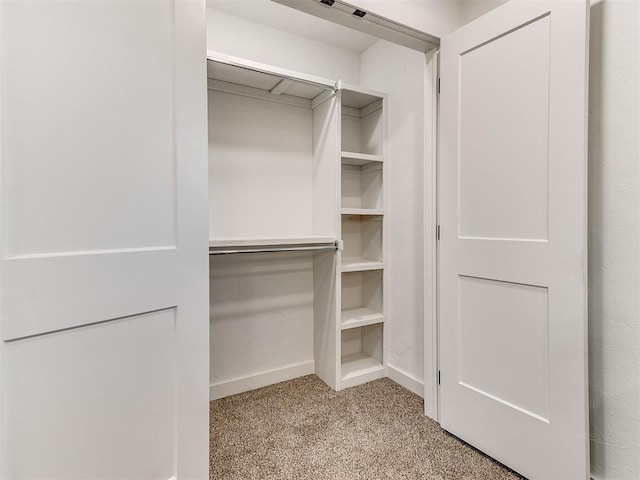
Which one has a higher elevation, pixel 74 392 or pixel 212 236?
pixel 212 236

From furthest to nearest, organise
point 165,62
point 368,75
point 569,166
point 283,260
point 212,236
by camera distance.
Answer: point 368,75 → point 283,260 → point 212,236 → point 569,166 → point 165,62

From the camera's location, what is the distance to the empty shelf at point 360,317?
2.25m

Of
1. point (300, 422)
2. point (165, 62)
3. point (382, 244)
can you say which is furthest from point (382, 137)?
point (300, 422)

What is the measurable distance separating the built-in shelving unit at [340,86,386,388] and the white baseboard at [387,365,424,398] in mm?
70

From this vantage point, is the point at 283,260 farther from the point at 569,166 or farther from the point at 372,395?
the point at 569,166

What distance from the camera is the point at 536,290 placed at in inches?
53.9

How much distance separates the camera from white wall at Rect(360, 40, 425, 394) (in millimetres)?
2176

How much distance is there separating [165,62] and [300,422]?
182cm

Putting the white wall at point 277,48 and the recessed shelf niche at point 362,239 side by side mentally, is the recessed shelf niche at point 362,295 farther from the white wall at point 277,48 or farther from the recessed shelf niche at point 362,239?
the white wall at point 277,48

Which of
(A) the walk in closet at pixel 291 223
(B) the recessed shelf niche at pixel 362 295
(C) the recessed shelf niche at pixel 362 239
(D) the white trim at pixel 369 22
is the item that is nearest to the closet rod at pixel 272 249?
(A) the walk in closet at pixel 291 223

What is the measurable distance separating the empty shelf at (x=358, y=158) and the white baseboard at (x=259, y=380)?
1540 mm

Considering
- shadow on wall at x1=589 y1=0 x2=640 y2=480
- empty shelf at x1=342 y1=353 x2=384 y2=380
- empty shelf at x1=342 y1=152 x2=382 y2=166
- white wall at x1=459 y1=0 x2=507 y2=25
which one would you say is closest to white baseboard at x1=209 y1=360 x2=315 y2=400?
empty shelf at x1=342 y1=353 x2=384 y2=380

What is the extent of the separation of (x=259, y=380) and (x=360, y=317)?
835 millimetres

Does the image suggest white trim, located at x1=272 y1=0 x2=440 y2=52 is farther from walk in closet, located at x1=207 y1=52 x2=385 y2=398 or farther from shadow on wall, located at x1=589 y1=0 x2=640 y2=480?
shadow on wall, located at x1=589 y1=0 x2=640 y2=480
